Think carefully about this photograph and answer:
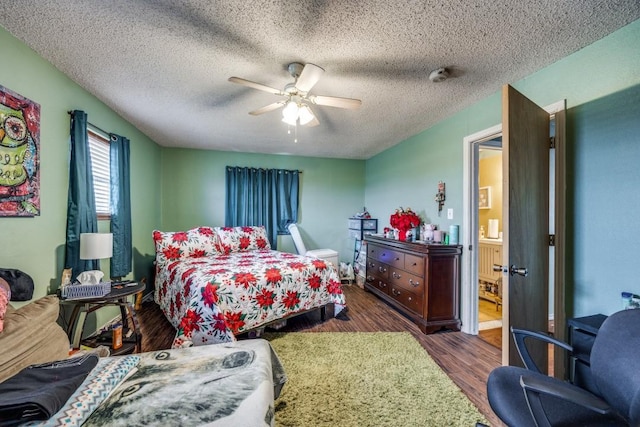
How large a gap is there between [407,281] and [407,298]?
0.20m

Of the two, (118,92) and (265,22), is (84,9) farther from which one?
(118,92)

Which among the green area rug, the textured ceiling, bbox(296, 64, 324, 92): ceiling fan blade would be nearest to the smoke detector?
the textured ceiling

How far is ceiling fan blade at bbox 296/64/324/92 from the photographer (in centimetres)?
171

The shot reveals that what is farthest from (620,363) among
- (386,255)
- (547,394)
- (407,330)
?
(386,255)

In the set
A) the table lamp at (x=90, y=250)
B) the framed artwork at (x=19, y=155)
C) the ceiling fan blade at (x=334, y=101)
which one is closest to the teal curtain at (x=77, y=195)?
the table lamp at (x=90, y=250)

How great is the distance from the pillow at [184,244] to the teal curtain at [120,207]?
1.19 feet

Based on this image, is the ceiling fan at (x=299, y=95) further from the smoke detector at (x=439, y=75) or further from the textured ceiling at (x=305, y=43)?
the smoke detector at (x=439, y=75)

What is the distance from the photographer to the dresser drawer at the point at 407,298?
2896 mm

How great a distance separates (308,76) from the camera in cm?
180

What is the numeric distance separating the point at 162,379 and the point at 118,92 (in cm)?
256

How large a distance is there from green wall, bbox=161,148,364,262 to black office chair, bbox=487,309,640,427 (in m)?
4.12

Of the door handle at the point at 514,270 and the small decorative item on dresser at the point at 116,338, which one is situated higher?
the door handle at the point at 514,270

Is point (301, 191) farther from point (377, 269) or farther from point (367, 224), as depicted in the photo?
point (377, 269)

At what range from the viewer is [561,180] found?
1862 mm
